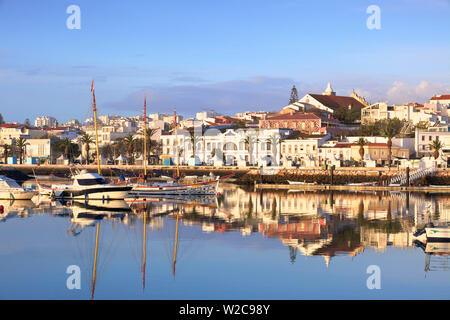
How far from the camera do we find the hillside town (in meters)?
75.8

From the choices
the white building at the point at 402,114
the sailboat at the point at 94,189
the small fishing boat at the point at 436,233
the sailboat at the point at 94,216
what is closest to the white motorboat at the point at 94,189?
the sailboat at the point at 94,189

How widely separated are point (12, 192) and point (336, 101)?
237ft

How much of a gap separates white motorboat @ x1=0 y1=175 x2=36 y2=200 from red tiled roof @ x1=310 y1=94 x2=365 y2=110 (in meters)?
66.7

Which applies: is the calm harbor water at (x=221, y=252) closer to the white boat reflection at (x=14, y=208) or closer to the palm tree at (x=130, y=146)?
the white boat reflection at (x=14, y=208)

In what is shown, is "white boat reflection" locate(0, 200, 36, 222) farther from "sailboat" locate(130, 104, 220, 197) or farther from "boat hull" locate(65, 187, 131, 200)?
"sailboat" locate(130, 104, 220, 197)

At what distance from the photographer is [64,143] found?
10594cm

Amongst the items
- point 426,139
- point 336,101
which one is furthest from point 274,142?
point 336,101

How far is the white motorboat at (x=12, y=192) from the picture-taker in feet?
161

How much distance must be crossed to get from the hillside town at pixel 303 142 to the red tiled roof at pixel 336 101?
0.18m

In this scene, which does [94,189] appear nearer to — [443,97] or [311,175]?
[311,175]

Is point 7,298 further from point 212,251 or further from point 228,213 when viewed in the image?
point 228,213

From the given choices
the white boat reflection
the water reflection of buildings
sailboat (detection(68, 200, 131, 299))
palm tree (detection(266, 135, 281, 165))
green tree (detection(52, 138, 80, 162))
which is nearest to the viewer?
sailboat (detection(68, 200, 131, 299))

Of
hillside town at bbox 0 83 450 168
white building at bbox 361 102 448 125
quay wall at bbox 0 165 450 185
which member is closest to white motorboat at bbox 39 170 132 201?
quay wall at bbox 0 165 450 185
